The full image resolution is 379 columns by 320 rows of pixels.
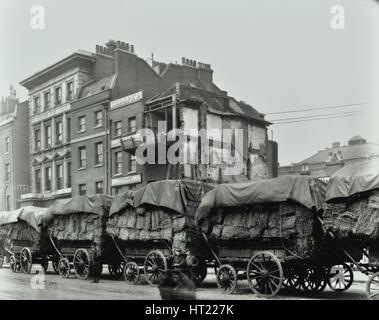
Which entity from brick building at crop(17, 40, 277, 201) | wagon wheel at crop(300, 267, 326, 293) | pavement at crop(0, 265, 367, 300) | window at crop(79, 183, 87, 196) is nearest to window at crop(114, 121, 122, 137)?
brick building at crop(17, 40, 277, 201)

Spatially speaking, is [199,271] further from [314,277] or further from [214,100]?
[214,100]

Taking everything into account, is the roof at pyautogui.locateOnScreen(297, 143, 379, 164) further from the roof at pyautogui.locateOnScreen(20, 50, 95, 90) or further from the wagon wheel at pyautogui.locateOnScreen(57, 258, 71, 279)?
the wagon wheel at pyautogui.locateOnScreen(57, 258, 71, 279)

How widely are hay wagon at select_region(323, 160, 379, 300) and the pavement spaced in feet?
5.74

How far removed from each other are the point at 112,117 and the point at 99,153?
10.6 feet

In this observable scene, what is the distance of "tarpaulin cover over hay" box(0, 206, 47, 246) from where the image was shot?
22031 millimetres

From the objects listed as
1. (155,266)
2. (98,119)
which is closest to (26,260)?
(155,266)

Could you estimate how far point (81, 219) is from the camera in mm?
19641

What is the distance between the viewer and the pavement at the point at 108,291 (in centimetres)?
1353

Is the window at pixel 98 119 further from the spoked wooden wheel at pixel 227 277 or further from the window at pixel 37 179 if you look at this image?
the spoked wooden wheel at pixel 227 277

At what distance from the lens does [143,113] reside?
38.9 meters

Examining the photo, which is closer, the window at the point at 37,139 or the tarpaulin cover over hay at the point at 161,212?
the tarpaulin cover over hay at the point at 161,212

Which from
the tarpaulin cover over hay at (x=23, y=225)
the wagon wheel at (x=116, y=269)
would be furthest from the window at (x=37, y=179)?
the wagon wheel at (x=116, y=269)
